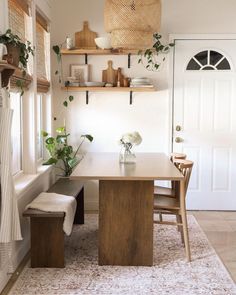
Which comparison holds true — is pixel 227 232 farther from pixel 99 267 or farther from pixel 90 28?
pixel 90 28

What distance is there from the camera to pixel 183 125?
479 centimetres

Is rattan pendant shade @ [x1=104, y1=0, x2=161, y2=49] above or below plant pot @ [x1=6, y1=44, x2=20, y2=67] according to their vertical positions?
above

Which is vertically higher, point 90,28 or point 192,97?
point 90,28

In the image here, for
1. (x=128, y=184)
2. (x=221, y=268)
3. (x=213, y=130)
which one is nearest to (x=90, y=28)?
(x=213, y=130)

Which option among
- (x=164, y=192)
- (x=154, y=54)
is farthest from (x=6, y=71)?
(x=154, y=54)

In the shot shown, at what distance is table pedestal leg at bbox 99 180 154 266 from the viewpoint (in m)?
3.11

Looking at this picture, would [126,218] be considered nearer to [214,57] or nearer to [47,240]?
[47,240]

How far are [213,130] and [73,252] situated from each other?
92.1 inches

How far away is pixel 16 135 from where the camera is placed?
3574 mm

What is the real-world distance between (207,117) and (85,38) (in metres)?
1.76

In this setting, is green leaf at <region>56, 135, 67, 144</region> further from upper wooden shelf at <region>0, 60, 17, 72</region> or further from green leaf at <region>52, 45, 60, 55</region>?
upper wooden shelf at <region>0, 60, 17, 72</region>

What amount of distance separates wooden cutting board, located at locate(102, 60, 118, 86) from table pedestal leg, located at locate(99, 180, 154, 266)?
1.92m

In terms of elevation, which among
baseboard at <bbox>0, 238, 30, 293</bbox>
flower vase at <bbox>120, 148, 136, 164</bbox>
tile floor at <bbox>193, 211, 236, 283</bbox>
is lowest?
tile floor at <bbox>193, 211, 236, 283</bbox>

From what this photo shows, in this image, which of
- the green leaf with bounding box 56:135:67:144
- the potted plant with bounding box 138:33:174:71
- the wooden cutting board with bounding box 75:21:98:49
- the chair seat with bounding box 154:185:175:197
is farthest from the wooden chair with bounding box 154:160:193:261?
the wooden cutting board with bounding box 75:21:98:49
